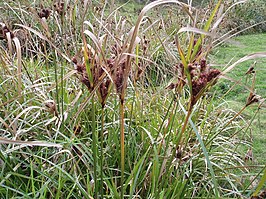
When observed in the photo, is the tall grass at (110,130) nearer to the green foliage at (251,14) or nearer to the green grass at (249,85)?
the green grass at (249,85)

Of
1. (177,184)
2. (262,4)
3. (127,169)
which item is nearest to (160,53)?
(127,169)

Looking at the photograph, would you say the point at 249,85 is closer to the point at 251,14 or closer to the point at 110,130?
the point at 110,130

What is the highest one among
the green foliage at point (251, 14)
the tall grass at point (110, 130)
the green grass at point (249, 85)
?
the tall grass at point (110, 130)

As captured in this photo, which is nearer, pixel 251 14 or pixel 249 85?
pixel 249 85

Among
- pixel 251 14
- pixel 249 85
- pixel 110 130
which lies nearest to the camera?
pixel 110 130

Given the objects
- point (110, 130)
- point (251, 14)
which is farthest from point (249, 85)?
point (251, 14)

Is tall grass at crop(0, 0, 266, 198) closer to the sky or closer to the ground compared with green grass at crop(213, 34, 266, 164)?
closer to the sky

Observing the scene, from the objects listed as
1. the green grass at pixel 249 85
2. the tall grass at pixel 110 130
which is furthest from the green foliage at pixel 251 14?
the tall grass at pixel 110 130

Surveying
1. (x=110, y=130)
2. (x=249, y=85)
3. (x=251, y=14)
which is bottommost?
(x=251, y=14)

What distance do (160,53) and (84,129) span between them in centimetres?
236

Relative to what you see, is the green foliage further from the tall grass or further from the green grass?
the tall grass

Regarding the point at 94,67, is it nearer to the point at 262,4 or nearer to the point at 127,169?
the point at 127,169

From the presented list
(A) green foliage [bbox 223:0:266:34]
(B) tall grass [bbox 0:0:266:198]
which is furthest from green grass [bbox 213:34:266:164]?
(A) green foliage [bbox 223:0:266:34]

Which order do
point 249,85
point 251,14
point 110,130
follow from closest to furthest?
1. point 110,130
2. point 249,85
3. point 251,14
